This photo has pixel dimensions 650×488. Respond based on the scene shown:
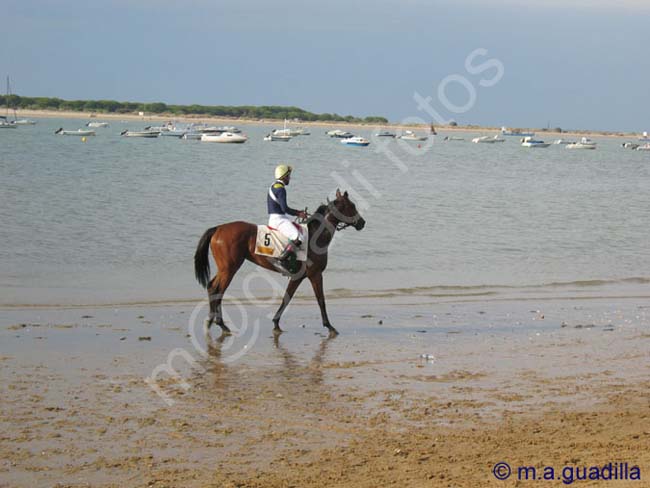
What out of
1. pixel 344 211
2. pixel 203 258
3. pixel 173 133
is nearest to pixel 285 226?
pixel 344 211

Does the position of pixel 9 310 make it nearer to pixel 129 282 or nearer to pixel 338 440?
pixel 129 282

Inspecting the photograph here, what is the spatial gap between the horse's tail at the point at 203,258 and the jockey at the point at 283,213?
1045mm

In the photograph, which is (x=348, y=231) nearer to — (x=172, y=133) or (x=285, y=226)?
(x=285, y=226)

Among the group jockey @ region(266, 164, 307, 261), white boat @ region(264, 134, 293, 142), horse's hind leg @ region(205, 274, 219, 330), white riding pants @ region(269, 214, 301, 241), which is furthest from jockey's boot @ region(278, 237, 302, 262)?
white boat @ region(264, 134, 293, 142)

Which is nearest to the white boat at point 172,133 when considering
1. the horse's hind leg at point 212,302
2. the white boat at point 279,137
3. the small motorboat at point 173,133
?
the small motorboat at point 173,133

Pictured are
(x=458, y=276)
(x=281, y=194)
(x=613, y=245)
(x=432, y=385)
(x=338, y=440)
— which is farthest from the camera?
(x=613, y=245)

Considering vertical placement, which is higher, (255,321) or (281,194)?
(281,194)

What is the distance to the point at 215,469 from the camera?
25.1ft

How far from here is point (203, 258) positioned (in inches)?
567

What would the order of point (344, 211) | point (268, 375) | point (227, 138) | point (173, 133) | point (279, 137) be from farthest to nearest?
1. point (173, 133)
2. point (279, 137)
3. point (227, 138)
4. point (344, 211)
5. point (268, 375)

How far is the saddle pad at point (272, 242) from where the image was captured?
1424cm

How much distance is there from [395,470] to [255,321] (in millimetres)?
7882

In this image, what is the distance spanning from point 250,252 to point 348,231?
14.7 metres

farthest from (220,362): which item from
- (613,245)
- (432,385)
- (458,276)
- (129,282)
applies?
(613,245)
